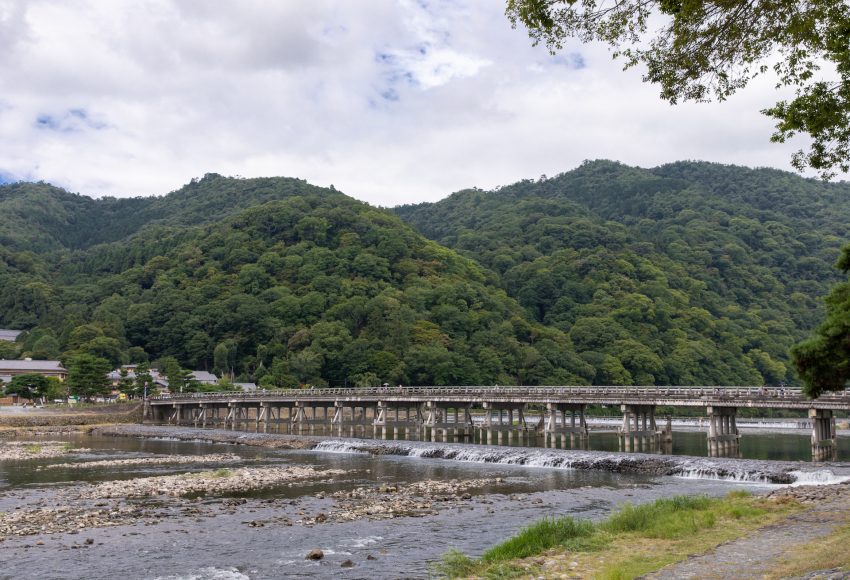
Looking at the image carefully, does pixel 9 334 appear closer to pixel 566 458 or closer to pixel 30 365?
pixel 30 365

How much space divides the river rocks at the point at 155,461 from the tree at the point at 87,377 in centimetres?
4721

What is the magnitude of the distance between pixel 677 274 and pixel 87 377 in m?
112

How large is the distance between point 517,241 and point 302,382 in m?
78.3

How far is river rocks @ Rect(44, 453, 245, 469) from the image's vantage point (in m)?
37.5

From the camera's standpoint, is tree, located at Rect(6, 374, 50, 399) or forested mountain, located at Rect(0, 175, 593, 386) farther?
forested mountain, located at Rect(0, 175, 593, 386)

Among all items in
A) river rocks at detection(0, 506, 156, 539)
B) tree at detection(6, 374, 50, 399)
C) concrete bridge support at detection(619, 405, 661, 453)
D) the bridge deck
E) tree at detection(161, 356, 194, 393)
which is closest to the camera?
river rocks at detection(0, 506, 156, 539)

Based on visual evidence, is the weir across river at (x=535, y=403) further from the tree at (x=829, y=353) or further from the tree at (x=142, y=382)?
the tree at (x=829, y=353)

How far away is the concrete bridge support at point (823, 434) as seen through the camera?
128 ft

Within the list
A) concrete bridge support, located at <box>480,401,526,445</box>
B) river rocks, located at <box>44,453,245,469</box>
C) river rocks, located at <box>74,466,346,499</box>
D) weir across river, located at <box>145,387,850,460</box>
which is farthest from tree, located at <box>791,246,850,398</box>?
concrete bridge support, located at <box>480,401,526,445</box>

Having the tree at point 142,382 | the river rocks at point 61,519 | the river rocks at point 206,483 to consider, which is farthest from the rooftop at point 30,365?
the river rocks at point 61,519

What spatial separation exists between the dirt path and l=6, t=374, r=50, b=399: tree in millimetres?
85860

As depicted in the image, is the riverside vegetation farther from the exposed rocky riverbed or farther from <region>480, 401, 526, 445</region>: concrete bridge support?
the exposed rocky riverbed

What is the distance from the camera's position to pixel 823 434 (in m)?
39.6

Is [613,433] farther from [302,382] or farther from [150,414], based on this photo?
[150,414]
